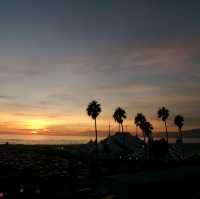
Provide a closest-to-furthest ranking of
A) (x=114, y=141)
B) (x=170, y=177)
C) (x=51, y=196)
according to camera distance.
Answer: (x=51, y=196), (x=170, y=177), (x=114, y=141)

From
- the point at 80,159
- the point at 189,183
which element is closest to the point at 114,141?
the point at 80,159

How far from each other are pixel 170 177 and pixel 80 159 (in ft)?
207

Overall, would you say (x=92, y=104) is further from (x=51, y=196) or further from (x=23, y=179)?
(x=51, y=196)

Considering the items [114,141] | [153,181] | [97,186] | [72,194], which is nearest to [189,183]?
[153,181]

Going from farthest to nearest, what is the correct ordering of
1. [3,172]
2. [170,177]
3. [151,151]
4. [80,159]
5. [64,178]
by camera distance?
[80,159] < [151,151] < [3,172] < [64,178] < [170,177]

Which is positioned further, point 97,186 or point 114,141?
point 114,141

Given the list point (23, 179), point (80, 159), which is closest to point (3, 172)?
point (23, 179)

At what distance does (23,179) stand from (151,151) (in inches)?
1833

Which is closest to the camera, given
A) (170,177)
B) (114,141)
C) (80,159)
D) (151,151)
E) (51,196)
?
(51,196)

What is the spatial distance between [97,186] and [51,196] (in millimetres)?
9290

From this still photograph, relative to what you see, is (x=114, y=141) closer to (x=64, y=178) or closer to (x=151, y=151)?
(x=151, y=151)

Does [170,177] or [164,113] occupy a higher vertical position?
[164,113]

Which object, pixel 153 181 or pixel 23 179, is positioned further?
pixel 23 179

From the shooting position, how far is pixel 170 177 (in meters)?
49.3
